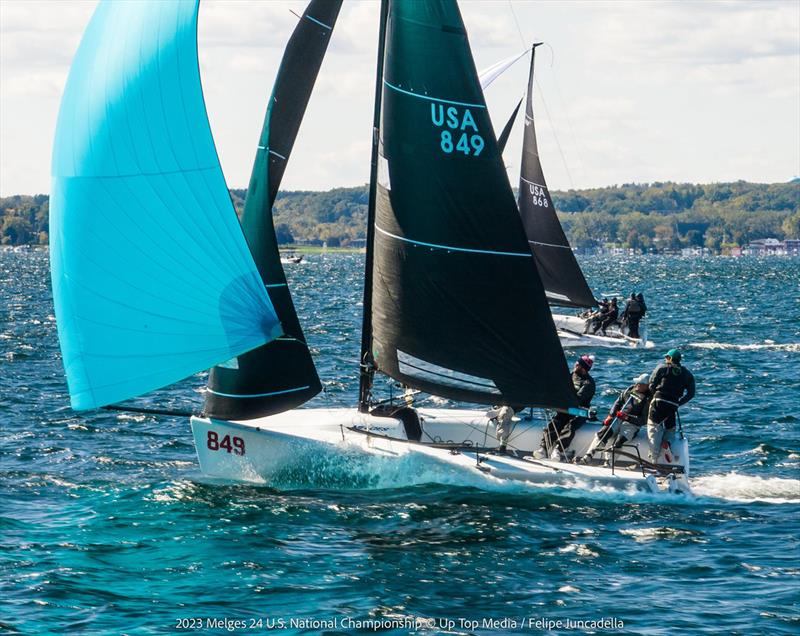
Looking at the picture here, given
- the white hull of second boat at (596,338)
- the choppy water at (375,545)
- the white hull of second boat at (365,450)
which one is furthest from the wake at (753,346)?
the white hull of second boat at (365,450)

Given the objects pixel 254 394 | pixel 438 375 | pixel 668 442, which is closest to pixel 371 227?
pixel 438 375

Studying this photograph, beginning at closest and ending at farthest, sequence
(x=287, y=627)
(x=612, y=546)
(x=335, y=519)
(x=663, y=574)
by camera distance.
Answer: (x=287, y=627), (x=663, y=574), (x=612, y=546), (x=335, y=519)

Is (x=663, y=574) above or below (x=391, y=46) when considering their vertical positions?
below

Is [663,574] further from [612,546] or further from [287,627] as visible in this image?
[287,627]

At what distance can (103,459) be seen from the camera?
21.5 meters

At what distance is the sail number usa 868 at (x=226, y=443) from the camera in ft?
62.2

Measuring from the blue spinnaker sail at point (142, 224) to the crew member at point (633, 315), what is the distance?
25.6 metres

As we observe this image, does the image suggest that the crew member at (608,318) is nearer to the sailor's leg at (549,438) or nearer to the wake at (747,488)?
the wake at (747,488)

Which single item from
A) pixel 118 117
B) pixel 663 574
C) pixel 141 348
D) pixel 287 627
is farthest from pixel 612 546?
A: pixel 118 117

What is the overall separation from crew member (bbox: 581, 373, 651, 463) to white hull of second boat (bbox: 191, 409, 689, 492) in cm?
31

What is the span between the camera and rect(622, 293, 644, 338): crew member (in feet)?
135

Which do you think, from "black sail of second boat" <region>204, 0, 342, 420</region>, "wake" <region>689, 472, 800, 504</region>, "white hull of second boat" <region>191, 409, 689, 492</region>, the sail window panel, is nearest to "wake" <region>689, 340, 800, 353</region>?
"wake" <region>689, 472, 800, 504</region>

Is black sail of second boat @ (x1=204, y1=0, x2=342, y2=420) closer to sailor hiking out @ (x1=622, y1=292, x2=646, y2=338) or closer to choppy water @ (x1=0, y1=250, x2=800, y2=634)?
choppy water @ (x1=0, y1=250, x2=800, y2=634)

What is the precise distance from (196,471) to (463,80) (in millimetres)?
7391
